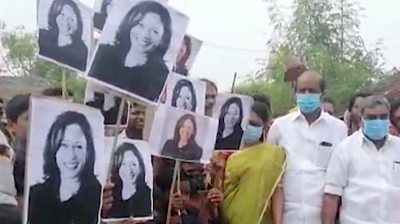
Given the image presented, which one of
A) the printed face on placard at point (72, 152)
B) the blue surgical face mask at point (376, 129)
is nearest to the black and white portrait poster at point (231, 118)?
the blue surgical face mask at point (376, 129)

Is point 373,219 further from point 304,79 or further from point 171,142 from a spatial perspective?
point 171,142

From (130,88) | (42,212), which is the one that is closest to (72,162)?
(42,212)

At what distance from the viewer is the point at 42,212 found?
3178mm

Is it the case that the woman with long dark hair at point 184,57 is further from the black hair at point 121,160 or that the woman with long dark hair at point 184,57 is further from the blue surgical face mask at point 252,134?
the black hair at point 121,160

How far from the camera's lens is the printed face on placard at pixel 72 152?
3293 mm

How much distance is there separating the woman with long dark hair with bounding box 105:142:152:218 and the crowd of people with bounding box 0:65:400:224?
47 centimetres

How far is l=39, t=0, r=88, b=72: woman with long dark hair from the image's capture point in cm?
376

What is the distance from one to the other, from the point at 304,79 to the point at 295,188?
60 cm

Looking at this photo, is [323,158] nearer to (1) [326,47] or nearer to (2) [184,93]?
(2) [184,93]

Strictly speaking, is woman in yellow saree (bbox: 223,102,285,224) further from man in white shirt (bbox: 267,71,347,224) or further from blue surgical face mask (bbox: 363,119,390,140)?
blue surgical face mask (bbox: 363,119,390,140)

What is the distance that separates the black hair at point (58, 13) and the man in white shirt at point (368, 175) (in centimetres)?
163

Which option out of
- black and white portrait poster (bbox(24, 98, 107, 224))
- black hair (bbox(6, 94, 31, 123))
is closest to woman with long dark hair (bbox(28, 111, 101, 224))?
black and white portrait poster (bbox(24, 98, 107, 224))

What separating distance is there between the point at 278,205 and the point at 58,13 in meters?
1.79

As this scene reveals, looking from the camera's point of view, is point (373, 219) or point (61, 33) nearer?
point (61, 33)
